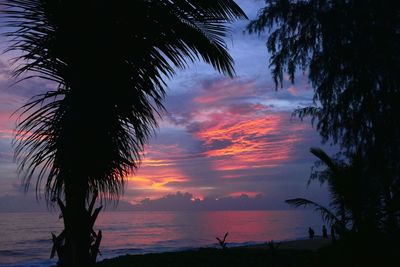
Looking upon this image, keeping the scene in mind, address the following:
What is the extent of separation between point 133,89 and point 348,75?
13261mm

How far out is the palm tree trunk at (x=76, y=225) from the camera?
9.57ft

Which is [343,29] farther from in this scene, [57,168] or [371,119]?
[57,168]

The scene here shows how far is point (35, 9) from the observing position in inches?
141

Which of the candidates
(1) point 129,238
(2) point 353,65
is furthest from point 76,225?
(1) point 129,238

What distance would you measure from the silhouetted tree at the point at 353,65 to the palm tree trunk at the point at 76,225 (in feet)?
35.8

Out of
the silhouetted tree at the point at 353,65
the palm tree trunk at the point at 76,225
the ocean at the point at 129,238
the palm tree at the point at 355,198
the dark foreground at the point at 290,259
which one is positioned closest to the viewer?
the palm tree trunk at the point at 76,225

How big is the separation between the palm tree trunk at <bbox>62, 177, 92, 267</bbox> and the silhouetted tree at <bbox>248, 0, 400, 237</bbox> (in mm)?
10918

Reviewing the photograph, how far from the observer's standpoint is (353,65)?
14266 millimetres

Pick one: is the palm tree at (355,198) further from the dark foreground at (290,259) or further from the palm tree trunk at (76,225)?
the palm tree trunk at (76,225)

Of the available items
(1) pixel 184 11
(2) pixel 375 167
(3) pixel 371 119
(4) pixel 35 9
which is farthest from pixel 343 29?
(4) pixel 35 9

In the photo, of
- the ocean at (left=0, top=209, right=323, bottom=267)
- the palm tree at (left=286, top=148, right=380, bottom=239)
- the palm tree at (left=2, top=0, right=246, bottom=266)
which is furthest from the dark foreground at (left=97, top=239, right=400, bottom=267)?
the ocean at (left=0, top=209, right=323, bottom=267)

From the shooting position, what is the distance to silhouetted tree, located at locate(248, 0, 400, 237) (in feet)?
44.5

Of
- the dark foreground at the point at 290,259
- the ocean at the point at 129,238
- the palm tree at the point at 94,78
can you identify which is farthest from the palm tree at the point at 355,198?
the ocean at the point at 129,238

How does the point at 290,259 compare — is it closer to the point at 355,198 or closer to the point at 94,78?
the point at 355,198
